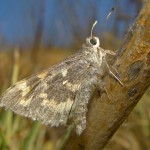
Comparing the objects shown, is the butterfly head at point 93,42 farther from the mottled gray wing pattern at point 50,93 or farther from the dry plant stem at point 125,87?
the dry plant stem at point 125,87

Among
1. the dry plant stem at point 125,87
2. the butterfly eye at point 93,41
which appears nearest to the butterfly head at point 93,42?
the butterfly eye at point 93,41

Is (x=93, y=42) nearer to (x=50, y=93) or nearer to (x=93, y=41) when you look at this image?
(x=93, y=41)

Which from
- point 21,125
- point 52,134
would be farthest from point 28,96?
point 52,134

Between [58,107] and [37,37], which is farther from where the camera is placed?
[37,37]

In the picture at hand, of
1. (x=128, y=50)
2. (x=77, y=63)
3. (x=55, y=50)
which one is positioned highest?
(x=128, y=50)

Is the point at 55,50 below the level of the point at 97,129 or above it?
below

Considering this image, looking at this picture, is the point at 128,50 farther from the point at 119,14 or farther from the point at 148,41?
the point at 119,14

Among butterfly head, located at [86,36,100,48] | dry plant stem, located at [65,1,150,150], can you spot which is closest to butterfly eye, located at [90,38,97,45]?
butterfly head, located at [86,36,100,48]

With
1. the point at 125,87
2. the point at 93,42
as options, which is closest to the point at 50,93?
the point at 93,42
